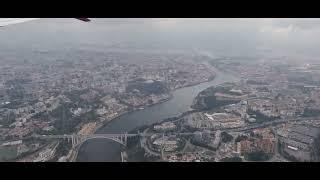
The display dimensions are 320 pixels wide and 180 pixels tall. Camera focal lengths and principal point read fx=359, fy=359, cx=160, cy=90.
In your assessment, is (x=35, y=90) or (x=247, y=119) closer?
(x=247, y=119)

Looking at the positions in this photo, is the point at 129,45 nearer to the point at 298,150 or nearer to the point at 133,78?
the point at 133,78
